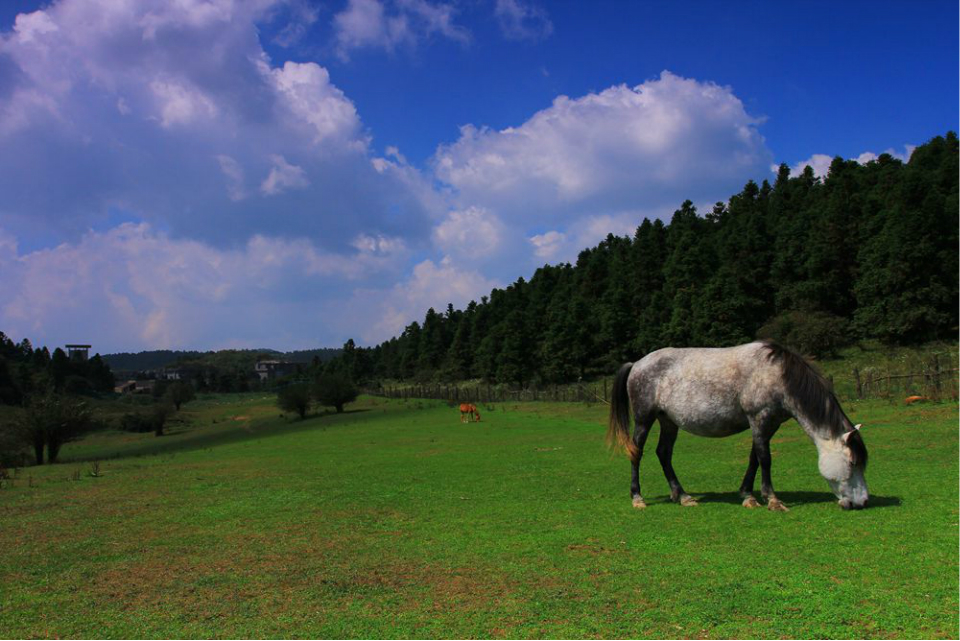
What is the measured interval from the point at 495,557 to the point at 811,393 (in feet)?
15.6

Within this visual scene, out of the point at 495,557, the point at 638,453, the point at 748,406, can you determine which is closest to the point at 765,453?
the point at 748,406

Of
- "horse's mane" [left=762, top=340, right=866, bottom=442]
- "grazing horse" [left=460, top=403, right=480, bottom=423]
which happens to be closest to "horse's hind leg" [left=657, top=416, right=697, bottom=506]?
"horse's mane" [left=762, top=340, right=866, bottom=442]

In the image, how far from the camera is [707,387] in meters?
8.64

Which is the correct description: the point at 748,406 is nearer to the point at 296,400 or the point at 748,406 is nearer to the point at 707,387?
the point at 707,387

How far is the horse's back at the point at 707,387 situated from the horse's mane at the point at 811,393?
276 millimetres

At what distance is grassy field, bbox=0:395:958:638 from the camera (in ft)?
15.8

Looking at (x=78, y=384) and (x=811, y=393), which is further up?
(x=811, y=393)

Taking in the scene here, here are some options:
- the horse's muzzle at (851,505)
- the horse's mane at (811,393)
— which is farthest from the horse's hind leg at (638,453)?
the horse's muzzle at (851,505)

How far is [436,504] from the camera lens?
32.4ft

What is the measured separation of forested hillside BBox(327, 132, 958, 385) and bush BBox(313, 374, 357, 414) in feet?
50.6

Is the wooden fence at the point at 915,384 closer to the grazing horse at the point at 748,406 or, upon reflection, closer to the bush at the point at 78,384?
the grazing horse at the point at 748,406

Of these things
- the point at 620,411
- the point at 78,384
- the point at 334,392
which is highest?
the point at 620,411

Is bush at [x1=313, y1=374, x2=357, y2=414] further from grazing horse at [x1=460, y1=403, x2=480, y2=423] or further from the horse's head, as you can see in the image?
the horse's head

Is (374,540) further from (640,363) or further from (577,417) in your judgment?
(577,417)
